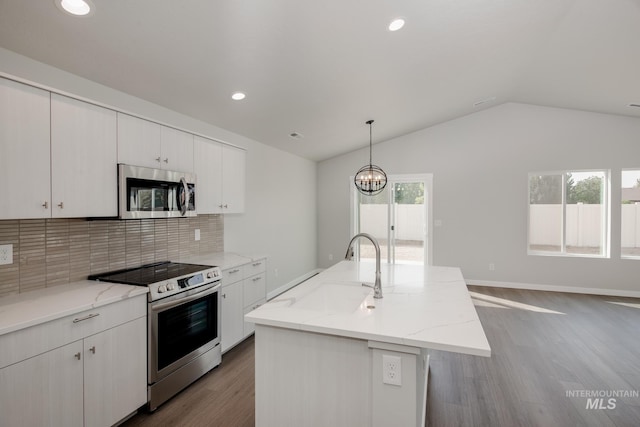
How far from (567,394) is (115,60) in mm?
4256

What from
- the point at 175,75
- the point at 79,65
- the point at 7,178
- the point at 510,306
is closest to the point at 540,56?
the point at 510,306

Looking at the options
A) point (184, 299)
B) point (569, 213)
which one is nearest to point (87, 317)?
point (184, 299)

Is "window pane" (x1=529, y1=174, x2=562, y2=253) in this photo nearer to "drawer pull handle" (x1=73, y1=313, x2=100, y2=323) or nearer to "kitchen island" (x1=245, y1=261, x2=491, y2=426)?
"kitchen island" (x1=245, y1=261, x2=491, y2=426)

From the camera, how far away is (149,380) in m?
2.12

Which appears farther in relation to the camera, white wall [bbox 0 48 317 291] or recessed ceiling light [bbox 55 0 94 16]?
white wall [bbox 0 48 317 291]

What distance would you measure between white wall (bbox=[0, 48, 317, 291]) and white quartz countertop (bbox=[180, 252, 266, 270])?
1.33ft

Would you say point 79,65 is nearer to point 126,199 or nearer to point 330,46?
point 126,199

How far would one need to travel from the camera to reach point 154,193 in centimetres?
244

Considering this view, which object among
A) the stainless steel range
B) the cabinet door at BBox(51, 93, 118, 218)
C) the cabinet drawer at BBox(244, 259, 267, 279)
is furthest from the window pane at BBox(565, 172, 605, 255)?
the cabinet door at BBox(51, 93, 118, 218)

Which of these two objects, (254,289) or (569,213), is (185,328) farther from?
(569,213)

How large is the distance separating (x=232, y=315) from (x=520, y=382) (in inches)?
105

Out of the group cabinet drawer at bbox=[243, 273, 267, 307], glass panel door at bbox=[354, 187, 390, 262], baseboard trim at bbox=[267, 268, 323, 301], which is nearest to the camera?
cabinet drawer at bbox=[243, 273, 267, 307]

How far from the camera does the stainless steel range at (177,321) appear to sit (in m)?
2.13

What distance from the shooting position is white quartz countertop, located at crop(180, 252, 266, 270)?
2.96m
